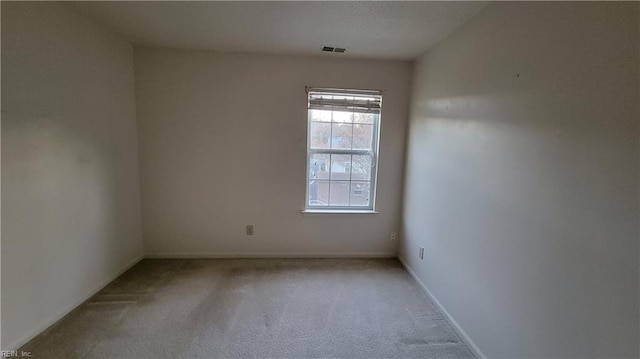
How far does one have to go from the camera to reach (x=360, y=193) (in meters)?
3.29

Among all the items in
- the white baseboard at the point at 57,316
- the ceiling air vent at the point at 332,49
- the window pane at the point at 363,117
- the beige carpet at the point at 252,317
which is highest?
the ceiling air vent at the point at 332,49

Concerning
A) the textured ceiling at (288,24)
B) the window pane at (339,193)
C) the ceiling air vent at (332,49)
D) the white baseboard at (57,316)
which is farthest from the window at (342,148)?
the white baseboard at (57,316)

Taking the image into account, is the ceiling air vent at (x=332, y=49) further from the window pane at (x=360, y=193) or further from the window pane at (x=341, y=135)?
the window pane at (x=360, y=193)

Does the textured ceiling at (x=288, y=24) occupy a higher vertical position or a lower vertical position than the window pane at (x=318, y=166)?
higher

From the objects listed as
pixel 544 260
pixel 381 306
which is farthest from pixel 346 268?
pixel 544 260

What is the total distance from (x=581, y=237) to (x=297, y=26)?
86.6 inches

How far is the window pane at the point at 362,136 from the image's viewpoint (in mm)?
3166

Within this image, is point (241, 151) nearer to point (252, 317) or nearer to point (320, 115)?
point (320, 115)

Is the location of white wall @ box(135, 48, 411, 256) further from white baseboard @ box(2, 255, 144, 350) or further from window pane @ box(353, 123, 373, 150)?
white baseboard @ box(2, 255, 144, 350)

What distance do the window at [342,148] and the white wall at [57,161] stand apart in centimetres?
187

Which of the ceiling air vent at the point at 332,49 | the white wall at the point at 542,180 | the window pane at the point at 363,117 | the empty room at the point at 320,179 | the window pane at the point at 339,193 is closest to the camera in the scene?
the white wall at the point at 542,180

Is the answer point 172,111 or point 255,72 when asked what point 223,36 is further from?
point 172,111

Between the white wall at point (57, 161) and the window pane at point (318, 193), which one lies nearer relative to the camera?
the white wall at point (57, 161)

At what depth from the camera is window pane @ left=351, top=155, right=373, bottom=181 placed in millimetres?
3221
